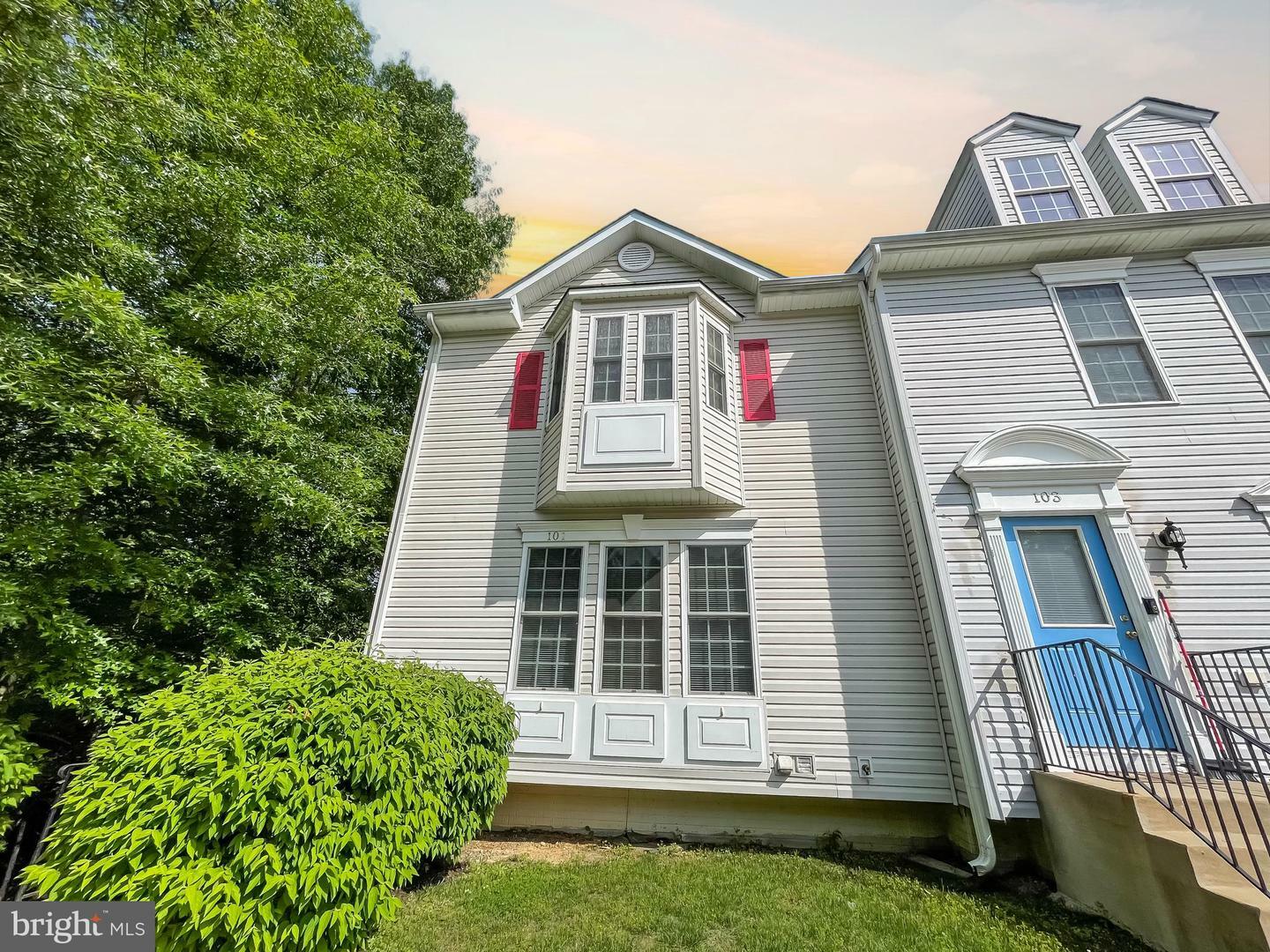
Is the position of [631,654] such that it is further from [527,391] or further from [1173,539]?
[1173,539]

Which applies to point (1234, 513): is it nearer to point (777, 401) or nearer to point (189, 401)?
point (777, 401)

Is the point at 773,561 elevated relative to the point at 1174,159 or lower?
lower

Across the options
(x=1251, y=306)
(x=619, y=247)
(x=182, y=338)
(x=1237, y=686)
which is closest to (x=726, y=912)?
(x=1237, y=686)

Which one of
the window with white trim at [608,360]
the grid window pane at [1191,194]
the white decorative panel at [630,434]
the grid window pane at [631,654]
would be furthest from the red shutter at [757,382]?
the grid window pane at [1191,194]

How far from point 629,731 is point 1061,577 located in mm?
5405

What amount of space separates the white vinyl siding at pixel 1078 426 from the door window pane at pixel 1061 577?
21.3 inches

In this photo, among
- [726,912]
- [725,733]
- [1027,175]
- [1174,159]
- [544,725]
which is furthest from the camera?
[1027,175]

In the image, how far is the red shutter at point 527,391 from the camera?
812cm

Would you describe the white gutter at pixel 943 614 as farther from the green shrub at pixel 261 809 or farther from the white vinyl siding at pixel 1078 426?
the green shrub at pixel 261 809

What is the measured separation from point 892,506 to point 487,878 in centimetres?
646

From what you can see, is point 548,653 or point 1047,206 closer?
point 548,653

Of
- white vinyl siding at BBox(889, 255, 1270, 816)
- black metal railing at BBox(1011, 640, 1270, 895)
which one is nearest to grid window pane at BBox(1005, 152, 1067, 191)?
white vinyl siding at BBox(889, 255, 1270, 816)

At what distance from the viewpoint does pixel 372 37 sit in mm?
11430

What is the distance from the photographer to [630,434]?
705 cm
